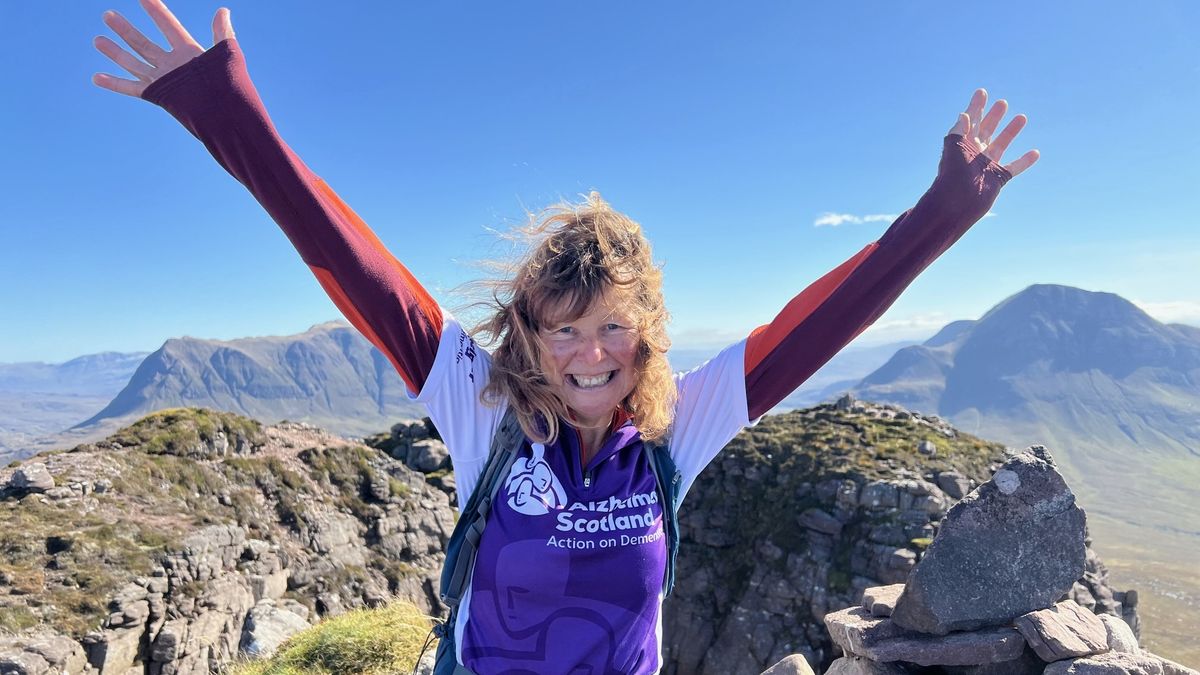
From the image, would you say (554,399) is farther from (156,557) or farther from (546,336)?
(156,557)

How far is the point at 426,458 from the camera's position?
127 feet

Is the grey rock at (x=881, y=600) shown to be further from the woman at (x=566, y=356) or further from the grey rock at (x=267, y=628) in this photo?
the grey rock at (x=267, y=628)

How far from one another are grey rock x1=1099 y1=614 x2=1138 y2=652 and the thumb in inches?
396

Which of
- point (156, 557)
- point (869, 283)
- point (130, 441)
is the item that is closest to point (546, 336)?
point (869, 283)

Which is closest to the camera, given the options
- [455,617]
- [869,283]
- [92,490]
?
[455,617]

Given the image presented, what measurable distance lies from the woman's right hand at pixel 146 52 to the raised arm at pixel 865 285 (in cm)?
338

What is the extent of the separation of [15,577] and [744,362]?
17394 millimetres

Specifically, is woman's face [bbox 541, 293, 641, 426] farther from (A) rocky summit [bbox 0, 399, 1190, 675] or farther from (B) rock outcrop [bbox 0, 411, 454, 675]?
(B) rock outcrop [bbox 0, 411, 454, 675]

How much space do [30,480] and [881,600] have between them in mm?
20667

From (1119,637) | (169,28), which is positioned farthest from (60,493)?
(1119,637)

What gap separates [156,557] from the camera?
16.7m

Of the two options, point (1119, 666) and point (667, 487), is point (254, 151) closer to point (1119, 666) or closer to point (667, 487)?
point (667, 487)

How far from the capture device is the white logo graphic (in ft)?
11.1

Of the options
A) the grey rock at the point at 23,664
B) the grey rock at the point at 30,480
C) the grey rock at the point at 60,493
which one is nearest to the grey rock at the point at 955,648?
the grey rock at the point at 23,664
